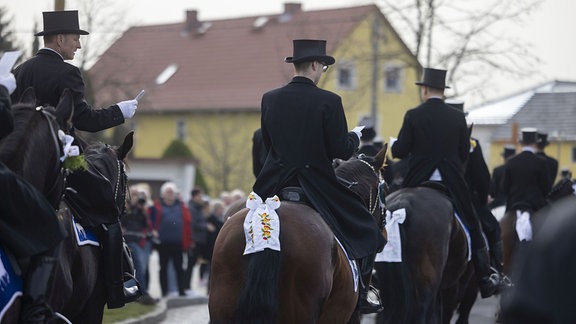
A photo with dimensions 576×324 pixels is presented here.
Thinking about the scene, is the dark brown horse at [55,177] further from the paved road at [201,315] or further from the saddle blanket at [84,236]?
the paved road at [201,315]

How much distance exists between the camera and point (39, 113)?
22.9ft

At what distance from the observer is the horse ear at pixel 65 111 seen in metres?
7.23

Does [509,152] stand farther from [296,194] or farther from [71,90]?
[71,90]

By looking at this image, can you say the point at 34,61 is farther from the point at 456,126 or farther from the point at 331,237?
the point at 456,126

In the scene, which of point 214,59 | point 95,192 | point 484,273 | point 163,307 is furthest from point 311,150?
point 214,59

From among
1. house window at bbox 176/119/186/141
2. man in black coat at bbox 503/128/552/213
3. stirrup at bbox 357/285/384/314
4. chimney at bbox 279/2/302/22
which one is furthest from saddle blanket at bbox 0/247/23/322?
house window at bbox 176/119/186/141

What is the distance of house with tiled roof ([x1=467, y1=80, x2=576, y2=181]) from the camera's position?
206 feet

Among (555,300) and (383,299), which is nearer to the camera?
(555,300)

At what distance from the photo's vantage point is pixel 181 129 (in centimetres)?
6881

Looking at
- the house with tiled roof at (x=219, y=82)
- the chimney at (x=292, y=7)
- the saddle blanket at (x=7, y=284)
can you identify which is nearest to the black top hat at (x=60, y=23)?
the saddle blanket at (x=7, y=284)

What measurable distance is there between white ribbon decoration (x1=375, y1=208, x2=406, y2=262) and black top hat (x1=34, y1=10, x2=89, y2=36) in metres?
3.70

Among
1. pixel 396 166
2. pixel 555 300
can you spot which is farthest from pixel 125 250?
pixel 396 166

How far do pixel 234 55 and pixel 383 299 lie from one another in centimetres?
5707

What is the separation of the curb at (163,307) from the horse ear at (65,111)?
Answer: 7.38m
